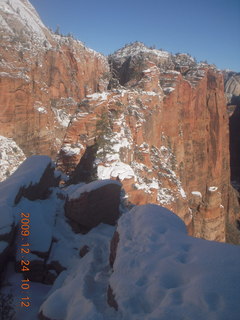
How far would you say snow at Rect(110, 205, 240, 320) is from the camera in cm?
350

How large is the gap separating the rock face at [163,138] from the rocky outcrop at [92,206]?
7869 millimetres

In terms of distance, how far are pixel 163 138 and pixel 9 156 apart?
62.9ft

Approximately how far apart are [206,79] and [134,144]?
26.6m

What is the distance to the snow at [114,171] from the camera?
18094 millimetres

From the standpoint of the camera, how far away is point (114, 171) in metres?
18.5

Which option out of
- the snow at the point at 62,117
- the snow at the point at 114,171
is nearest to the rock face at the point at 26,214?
the snow at the point at 114,171

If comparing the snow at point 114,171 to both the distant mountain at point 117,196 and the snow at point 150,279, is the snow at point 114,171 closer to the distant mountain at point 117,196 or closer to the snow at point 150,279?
the distant mountain at point 117,196

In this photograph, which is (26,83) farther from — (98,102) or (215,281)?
(215,281)

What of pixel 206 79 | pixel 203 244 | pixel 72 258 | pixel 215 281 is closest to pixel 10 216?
pixel 72 258

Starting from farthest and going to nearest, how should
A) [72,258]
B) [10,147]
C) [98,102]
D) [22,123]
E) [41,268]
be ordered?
[22,123], [10,147], [98,102], [72,258], [41,268]

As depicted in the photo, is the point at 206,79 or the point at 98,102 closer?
the point at 98,102

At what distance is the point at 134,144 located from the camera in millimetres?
25047
